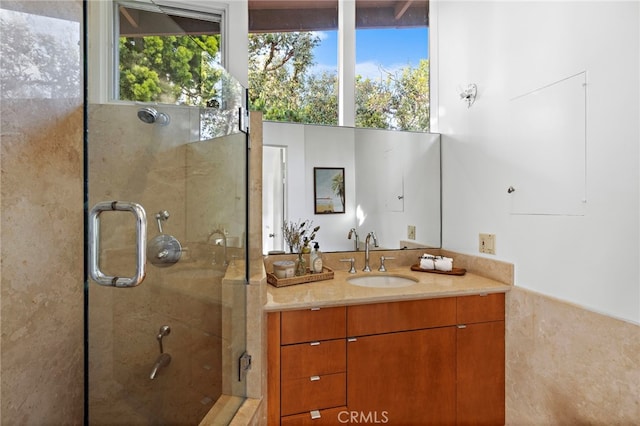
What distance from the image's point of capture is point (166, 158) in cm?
133

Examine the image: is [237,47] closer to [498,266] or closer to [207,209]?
[207,209]

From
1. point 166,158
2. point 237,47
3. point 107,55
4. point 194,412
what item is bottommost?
point 194,412

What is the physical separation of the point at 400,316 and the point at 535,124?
1.14 metres

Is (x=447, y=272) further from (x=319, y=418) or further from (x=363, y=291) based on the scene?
(x=319, y=418)

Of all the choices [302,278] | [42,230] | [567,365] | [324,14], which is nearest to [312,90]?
[324,14]

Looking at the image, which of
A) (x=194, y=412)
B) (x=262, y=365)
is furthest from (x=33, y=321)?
(x=262, y=365)

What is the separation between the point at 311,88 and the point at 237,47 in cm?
53

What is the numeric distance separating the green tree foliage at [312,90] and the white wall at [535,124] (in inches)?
8.2

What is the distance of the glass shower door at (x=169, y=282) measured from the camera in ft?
4.20

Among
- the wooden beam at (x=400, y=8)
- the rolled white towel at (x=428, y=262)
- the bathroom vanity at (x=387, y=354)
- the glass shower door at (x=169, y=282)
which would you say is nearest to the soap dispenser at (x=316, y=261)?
the bathroom vanity at (x=387, y=354)

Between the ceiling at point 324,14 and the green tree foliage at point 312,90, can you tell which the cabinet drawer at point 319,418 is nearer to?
the green tree foliage at point 312,90

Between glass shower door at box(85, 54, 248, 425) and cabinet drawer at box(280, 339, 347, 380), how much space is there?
0.21 meters

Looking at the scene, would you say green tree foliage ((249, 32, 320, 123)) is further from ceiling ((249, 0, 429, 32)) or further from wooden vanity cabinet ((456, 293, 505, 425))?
wooden vanity cabinet ((456, 293, 505, 425))

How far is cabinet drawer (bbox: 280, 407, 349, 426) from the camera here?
56.5 inches
